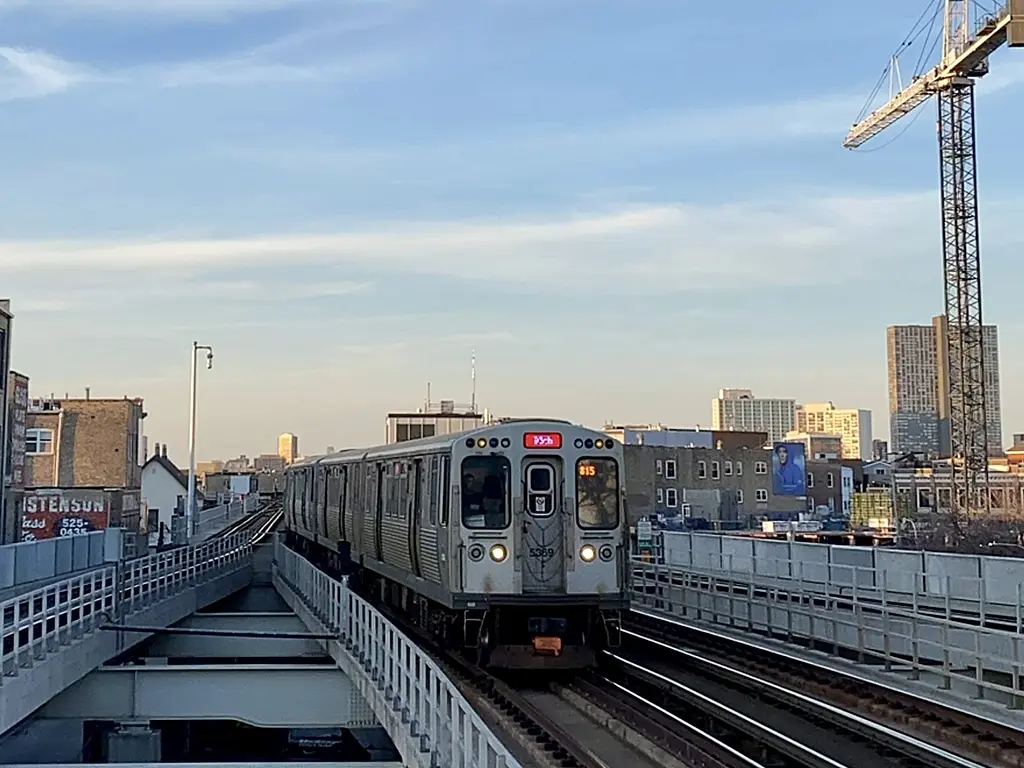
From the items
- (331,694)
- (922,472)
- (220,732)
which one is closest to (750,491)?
(922,472)

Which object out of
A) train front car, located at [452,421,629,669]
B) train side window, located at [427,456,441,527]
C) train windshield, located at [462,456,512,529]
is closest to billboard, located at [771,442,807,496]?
train side window, located at [427,456,441,527]

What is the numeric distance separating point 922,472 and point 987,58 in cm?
3582

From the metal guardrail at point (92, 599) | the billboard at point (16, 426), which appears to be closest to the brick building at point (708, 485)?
the billboard at point (16, 426)

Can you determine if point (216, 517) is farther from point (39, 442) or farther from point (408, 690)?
point (408, 690)

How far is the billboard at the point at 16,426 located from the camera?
45781mm

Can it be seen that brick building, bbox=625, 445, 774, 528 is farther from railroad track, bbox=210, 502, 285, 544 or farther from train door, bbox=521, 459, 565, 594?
train door, bbox=521, 459, 565, 594

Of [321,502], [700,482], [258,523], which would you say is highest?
[700,482]

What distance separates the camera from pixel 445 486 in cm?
1786

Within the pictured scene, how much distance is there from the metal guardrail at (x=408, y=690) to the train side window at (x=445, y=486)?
1673 mm

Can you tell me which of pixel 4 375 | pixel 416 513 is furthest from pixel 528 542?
pixel 4 375

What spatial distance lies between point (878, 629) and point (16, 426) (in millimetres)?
40132

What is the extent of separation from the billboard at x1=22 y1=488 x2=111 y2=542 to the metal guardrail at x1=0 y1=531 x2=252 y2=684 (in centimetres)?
2095

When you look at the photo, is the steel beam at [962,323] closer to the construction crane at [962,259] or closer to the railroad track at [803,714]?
the construction crane at [962,259]

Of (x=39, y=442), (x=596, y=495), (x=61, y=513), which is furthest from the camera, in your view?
(x=39, y=442)
